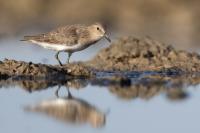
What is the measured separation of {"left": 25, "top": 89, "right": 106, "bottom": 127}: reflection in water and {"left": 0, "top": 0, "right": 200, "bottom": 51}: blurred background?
9485 millimetres

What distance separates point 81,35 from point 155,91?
2606 mm

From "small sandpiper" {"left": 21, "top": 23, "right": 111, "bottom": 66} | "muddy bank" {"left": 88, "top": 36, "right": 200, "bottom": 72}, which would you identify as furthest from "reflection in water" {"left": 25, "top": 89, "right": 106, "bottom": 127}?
"muddy bank" {"left": 88, "top": 36, "right": 200, "bottom": 72}

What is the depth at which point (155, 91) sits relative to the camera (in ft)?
46.2

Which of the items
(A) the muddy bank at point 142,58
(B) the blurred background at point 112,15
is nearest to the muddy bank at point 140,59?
(A) the muddy bank at point 142,58

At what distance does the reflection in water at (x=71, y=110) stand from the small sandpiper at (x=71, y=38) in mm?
2793

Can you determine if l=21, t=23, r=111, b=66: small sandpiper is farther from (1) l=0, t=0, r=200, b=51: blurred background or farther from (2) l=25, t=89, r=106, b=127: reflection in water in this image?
(1) l=0, t=0, r=200, b=51: blurred background

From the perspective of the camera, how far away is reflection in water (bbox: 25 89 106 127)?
12.2 metres

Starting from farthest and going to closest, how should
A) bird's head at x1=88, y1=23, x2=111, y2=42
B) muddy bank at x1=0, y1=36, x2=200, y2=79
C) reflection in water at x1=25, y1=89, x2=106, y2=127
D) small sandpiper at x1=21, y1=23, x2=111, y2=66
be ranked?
1. bird's head at x1=88, y1=23, x2=111, y2=42
2. muddy bank at x1=0, y1=36, x2=200, y2=79
3. small sandpiper at x1=21, y1=23, x2=111, y2=66
4. reflection in water at x1=25, y1=89, x2=106, y2=127

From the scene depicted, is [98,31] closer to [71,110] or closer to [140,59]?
[140,59]

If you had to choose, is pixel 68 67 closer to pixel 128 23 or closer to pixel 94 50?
pixel 94 50

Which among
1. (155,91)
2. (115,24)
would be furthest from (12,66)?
(115,24)

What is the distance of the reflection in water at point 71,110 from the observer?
1216 centimetres

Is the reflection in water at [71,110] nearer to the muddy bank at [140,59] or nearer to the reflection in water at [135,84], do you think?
the reflection in water at [135,84]

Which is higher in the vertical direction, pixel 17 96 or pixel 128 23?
pixel 128 23
